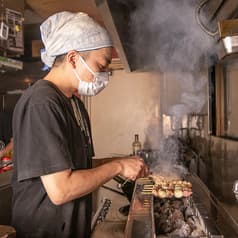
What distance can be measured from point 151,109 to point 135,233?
2804mm

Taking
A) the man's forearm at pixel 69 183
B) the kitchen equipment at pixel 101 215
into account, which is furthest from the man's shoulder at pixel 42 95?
the kitchen equipment at pixel 101 215

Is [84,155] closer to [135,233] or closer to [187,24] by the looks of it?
[135,233]

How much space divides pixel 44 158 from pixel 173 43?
120 centimetres

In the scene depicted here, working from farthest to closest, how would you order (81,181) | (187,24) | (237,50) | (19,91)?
(19,91) < (187,24) < (81,181) < (237,50)

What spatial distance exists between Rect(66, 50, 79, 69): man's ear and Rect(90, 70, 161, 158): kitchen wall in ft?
8.28

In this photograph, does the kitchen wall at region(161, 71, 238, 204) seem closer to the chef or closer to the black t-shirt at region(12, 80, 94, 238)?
the chef

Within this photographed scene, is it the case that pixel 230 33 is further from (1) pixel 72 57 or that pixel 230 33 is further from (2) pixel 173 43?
(2) pixel 173 43

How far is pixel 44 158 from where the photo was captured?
3.01 feet

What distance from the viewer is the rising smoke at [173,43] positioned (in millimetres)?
1370

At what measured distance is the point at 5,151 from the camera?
102 inches

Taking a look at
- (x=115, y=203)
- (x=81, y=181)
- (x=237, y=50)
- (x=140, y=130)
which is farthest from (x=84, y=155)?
(x=140, y=130)

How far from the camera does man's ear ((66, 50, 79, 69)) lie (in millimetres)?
1100

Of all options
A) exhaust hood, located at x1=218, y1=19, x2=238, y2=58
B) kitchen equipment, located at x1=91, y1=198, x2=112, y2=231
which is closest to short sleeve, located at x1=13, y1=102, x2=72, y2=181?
exhaust hood, located at x1=218, y1=19, x2=238, y2=58

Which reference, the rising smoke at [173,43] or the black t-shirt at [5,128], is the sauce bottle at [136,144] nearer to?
the rising smoke at [173,43]
